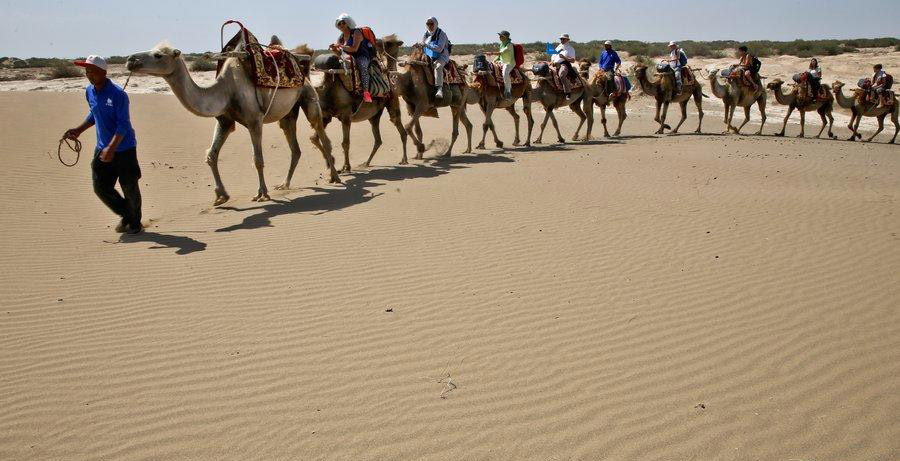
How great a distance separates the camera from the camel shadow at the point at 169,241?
7434 mm

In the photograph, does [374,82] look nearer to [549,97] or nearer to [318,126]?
[318,126]

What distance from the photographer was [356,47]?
11555 mm

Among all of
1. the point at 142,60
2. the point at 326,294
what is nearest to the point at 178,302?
the point at 326,294

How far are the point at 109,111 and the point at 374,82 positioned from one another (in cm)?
551

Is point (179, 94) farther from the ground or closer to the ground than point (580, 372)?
farther from the ground

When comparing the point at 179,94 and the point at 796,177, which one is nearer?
the point at 179,94

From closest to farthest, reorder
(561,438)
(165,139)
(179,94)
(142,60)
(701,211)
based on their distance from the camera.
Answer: (561,438) < (142,60) < (179,94) < (701,211) < (165,139)

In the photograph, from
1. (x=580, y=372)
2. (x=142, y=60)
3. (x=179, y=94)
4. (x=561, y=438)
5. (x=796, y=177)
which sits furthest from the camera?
(x=796, y=177)

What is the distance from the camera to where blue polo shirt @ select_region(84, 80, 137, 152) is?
7.23 meters

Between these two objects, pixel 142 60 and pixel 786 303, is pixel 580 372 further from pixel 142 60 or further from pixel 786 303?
pixel 142 60

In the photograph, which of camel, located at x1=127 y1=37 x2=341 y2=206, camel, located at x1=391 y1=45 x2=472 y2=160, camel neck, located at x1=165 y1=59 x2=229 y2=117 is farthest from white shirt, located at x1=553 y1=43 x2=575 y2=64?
camel neck, located at x1=165 y1=59 x2=229 y2=117

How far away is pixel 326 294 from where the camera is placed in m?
6.03

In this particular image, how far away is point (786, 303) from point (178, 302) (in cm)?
534

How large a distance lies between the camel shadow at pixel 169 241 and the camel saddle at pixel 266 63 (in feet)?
8.99
